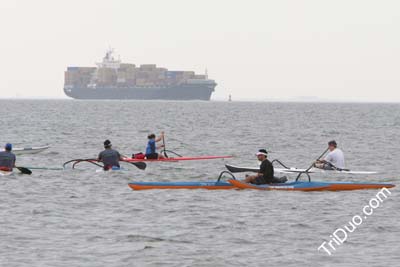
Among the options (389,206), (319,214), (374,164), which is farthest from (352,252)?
(374,164)

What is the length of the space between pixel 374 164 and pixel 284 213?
15967 millimetres

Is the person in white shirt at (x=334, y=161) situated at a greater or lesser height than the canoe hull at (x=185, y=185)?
greater

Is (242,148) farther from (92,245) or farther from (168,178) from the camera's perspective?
(92,245)

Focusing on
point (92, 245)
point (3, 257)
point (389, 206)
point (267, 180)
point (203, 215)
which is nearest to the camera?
point (3, 257)

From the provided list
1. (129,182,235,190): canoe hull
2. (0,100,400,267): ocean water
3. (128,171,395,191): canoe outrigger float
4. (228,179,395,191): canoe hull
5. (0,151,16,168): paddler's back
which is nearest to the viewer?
(0,100,400,267): ocean water

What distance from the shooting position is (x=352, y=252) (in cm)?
1520

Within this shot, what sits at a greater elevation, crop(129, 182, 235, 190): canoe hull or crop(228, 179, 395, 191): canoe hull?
crop(228, 179, 395, 191): canoe hull

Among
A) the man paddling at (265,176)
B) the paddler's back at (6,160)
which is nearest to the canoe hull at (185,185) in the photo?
the man paddling at (265,176)

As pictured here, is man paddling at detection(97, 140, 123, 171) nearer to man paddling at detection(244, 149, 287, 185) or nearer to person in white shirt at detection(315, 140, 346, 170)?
man paddling at detection(244, 149, 287, 185)

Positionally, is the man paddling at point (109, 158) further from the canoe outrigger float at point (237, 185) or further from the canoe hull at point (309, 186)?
the canoe hull at point (309, 186)

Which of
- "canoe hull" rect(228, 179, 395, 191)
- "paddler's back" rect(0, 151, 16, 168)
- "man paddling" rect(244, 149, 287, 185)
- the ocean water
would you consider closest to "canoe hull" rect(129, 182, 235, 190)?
the ocean water

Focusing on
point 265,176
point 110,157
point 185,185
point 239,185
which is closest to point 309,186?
point 265,176

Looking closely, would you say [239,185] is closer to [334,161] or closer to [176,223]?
[334,161]

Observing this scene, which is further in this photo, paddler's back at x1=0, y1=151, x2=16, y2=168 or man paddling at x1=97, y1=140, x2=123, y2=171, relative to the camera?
man paddling at x1=97, y1=140, x2=123, y2=171
